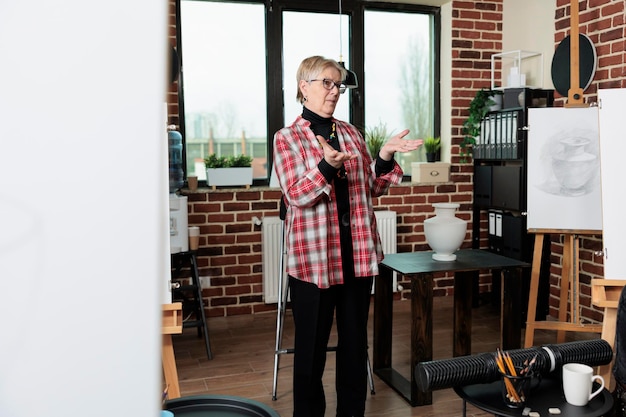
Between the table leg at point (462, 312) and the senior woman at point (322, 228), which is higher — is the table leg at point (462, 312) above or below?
below

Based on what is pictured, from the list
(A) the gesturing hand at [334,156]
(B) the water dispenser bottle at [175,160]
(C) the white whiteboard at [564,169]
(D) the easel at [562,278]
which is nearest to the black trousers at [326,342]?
(A) the gesturing hand at [334,156]

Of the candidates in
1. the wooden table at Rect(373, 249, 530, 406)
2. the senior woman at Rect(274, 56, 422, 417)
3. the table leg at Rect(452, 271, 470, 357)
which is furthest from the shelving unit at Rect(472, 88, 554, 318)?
the senior woman at Rect(274, 56, 422, 417)

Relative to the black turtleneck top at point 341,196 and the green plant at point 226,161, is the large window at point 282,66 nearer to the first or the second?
the green plant at point 226,161

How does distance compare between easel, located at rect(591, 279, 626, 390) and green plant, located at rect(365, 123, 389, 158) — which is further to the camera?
green plant, located at rect(365, 123, 389, 158)

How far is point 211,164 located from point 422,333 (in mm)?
2026

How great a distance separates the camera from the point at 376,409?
280cm

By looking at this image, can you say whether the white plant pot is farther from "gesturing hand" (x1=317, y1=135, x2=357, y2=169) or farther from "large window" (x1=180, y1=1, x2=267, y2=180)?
"gesturing hand" (x1=317, y1=135, x2=357, y2=169)

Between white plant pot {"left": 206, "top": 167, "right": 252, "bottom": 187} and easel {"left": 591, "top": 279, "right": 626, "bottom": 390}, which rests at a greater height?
white plant pot {"left": 206, "top": 167, "right": 252, "bottom": 187}

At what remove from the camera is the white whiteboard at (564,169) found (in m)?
3.37

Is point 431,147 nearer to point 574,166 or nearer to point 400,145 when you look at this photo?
point 574,166

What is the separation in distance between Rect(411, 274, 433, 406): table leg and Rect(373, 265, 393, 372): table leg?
0.28m

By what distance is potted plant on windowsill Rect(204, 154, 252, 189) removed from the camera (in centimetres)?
416

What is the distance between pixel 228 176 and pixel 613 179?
2.46 m

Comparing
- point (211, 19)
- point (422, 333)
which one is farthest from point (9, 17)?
point (211, 19)
